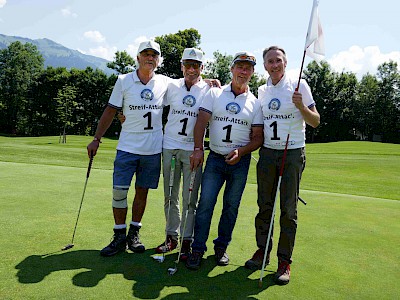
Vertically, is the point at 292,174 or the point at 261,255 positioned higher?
the point at 292,174

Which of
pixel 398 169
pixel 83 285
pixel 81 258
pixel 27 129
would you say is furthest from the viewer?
pixel 27 129

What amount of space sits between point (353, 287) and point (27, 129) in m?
48.5

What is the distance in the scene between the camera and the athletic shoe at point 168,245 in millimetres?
4098

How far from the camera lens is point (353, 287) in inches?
132

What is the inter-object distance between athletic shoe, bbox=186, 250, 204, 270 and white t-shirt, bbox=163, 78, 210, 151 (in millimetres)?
1117

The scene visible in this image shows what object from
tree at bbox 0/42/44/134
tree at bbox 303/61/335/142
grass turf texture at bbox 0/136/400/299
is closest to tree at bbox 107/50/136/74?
tree at bbox 0/42/44/134

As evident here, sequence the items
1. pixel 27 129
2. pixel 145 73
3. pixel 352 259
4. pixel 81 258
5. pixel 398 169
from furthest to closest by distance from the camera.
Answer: pixel 27 129 → pixel 398 169 → pixel 145 73 → pixel 352 259 → pixel 81 258

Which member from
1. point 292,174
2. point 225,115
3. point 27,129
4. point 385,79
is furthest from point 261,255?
point 385,79

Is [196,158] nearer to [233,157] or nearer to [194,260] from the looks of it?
[233,157]

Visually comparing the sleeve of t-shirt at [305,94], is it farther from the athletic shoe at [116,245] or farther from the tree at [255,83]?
the tree at [255,83]

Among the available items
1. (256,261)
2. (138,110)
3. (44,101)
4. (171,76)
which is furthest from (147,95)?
(44,101)

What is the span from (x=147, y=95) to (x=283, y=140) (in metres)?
1.55

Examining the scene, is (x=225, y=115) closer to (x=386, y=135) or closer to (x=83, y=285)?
(x=83, y=285)

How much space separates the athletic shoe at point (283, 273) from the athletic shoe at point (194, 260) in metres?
0.75
